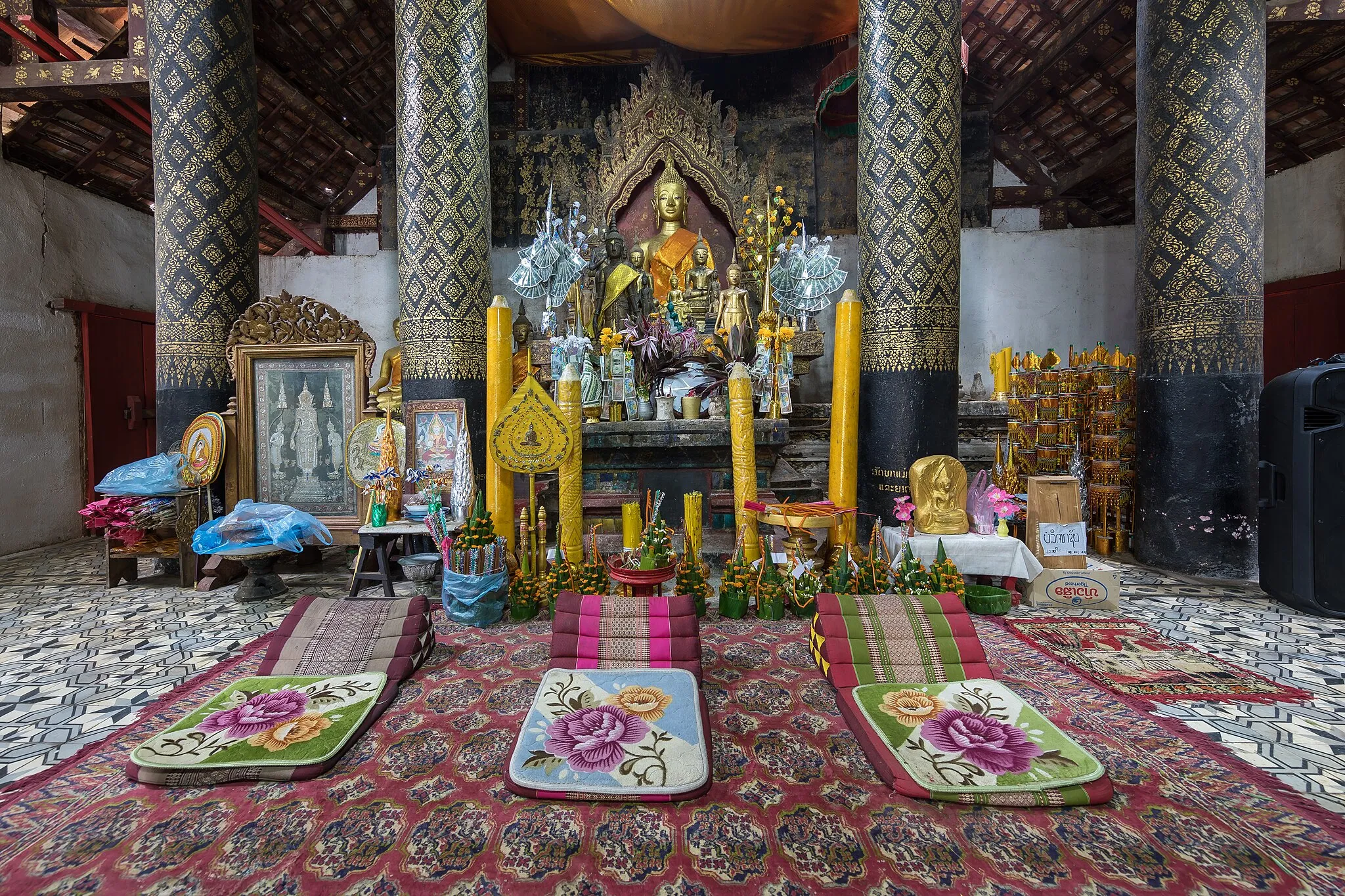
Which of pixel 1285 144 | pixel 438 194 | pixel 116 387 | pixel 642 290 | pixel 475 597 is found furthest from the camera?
pixel 642 290

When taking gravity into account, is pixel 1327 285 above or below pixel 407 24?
below

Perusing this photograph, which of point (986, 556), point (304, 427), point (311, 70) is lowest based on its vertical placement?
point (986, 556)

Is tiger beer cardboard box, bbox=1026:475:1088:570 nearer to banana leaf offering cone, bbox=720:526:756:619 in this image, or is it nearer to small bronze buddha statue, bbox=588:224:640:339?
banana leaf offering cone, bbox=720:526:756:619

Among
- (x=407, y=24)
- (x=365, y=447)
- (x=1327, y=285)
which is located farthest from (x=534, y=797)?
(x=1327, y=285)

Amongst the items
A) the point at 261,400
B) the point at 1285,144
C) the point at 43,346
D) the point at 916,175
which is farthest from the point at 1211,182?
the point at 43,346

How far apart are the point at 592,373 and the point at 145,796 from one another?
3877 mm

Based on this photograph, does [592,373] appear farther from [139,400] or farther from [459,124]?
[139,400]

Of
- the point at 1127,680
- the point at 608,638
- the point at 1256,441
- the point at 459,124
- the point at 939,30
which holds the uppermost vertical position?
the point at 939,30

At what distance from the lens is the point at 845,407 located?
4199 millimetres

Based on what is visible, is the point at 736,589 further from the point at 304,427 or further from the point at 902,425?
the point at 304,427

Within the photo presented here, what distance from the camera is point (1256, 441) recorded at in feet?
15.1

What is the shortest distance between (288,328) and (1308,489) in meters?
6.98

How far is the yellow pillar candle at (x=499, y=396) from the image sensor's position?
3859mm

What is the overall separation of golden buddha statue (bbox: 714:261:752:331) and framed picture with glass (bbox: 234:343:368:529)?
3724mm
